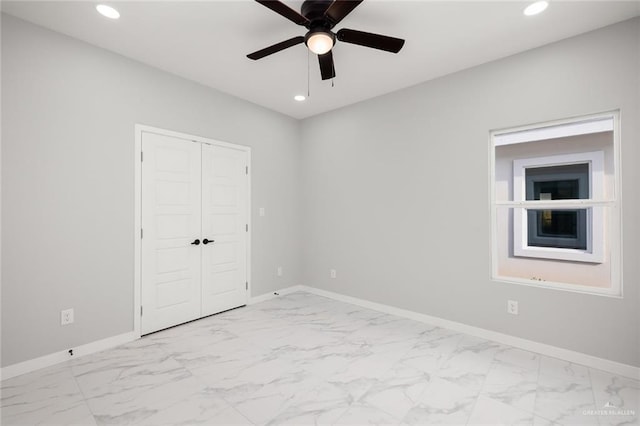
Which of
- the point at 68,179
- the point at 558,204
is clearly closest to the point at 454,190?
the point at 558,204

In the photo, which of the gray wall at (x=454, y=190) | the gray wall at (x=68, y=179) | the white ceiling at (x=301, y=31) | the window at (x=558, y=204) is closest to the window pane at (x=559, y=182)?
the window at (x=558, y=204)

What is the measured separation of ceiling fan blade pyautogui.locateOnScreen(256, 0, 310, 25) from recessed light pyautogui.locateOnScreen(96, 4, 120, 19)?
1397mm

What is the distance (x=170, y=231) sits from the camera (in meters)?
3.35

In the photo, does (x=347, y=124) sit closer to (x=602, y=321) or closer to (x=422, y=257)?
(x=422, y=257)

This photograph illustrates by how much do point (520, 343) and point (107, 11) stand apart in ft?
15.4

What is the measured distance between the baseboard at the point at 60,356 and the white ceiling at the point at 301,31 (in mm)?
2855

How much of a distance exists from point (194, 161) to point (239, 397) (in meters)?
2.63

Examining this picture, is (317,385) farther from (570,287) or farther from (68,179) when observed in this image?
(68,179)

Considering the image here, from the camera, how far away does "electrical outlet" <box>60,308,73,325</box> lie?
2596 mm

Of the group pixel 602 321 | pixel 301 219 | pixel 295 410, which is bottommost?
pixel 295 410

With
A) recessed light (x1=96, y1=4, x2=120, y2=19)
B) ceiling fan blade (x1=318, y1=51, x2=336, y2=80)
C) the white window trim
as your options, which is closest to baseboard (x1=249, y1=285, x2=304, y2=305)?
ceiling fan blade (x1=318, y1=51, x2=336, y2=80)

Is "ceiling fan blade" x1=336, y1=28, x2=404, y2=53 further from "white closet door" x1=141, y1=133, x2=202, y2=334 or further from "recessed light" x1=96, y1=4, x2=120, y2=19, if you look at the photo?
"white closet door" x1=141, y1=133, x2=202, y2=334

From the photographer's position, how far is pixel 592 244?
10.6ft

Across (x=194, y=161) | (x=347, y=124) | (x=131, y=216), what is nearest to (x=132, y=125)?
(x=194, y=161)
